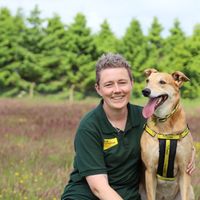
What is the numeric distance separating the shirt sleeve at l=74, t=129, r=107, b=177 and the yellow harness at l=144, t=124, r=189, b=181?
1.97 ft

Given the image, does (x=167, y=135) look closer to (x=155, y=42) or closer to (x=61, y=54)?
(x=61, y=54)

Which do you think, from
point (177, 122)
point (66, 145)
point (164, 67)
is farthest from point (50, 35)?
point (177, 122)

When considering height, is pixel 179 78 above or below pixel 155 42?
below

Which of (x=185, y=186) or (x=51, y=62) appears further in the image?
(x=51, y=62)

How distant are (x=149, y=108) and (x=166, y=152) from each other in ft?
1.54

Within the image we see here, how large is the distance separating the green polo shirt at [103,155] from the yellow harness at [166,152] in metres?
0.28

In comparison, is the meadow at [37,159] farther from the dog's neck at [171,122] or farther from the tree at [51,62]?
the tree at [51,62]

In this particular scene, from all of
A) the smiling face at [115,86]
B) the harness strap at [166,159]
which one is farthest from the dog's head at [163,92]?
the smiling face at [115,86]

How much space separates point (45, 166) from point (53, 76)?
1464 inches

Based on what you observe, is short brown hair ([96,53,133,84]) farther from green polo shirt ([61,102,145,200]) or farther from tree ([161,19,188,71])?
tree ([161,19,188,71])

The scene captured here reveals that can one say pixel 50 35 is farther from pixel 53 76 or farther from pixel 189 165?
pixel 189 165

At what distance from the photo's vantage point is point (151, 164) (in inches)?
188

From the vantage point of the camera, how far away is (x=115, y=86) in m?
4.34

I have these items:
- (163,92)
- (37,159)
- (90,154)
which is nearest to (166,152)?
(163,92)
